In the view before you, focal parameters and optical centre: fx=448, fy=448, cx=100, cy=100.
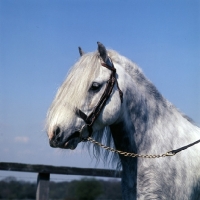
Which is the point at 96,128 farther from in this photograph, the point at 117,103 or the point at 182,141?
the point at 182,141

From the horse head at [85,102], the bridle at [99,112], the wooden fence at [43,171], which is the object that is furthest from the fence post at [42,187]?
the horse head at [85,102]

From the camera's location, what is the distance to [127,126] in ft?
13.1

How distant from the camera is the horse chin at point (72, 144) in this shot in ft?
11.9

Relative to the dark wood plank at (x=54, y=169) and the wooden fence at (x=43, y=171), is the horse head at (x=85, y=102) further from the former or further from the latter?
the wooden fence at (x=43, y=171)

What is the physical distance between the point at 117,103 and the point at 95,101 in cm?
21

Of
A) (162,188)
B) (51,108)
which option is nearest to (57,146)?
(51,108)

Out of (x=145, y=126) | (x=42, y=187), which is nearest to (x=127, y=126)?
(x=145, y=126)

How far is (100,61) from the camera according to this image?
392 cm

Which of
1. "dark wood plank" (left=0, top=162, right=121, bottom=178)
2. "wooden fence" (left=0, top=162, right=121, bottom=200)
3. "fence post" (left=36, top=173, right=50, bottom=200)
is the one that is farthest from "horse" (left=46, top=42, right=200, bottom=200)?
"fence post" (left=36, top=173, right=50, bottom=200)

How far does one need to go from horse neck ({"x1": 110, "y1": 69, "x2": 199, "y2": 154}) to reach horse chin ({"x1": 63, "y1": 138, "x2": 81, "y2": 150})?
1.51 feet

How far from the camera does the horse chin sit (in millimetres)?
3623

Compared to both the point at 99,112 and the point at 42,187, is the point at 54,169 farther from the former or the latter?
the point at 99,112

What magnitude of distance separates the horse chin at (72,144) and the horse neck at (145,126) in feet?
1.51

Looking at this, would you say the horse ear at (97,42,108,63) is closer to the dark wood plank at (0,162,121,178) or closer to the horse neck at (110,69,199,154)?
the horse neck at (110,69,199,154)
